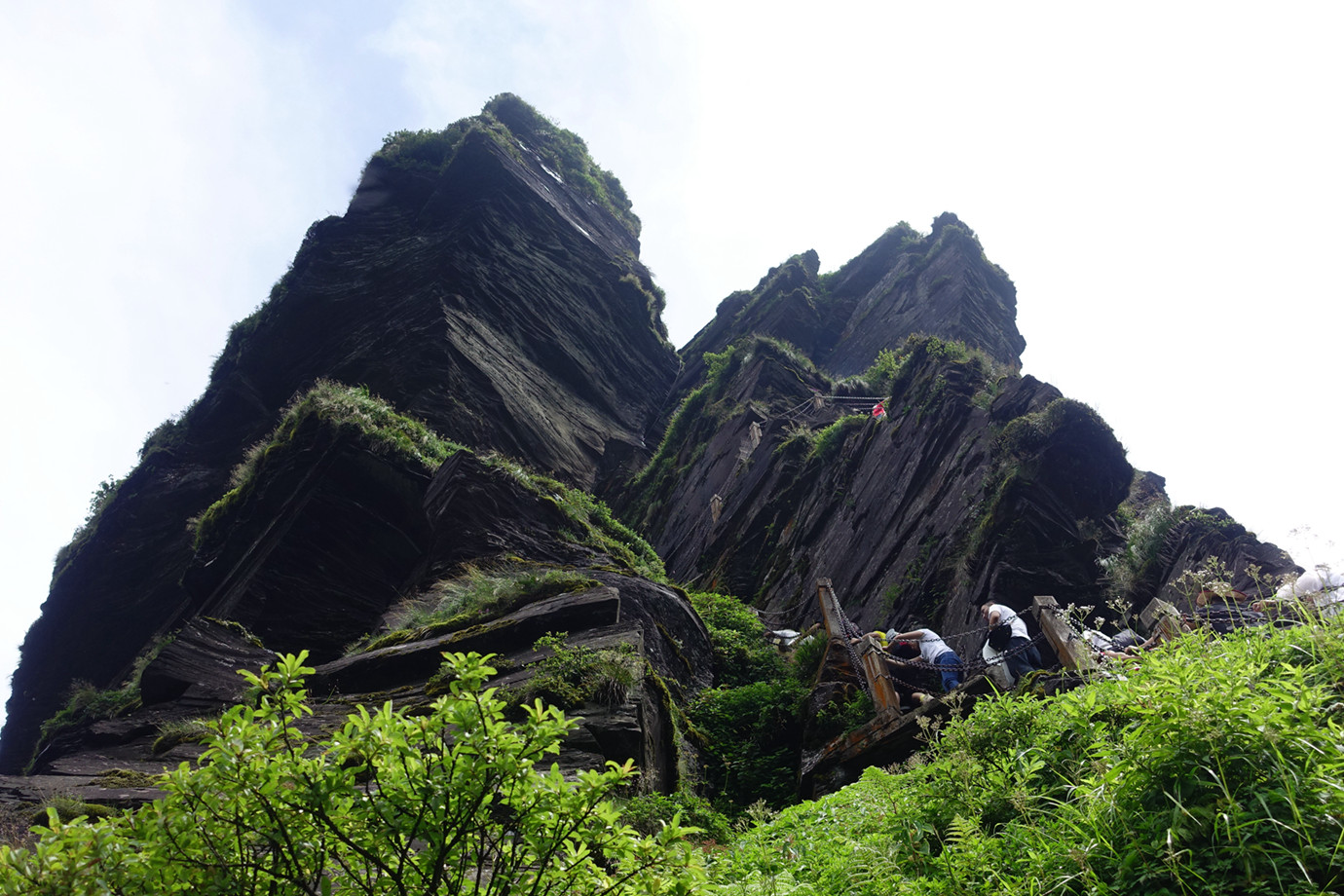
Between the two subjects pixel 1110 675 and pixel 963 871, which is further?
pixel 1110 675

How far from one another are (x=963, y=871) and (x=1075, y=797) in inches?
26.5

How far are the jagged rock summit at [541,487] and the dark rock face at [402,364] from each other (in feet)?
0.45

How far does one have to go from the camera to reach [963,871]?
3.46 meters

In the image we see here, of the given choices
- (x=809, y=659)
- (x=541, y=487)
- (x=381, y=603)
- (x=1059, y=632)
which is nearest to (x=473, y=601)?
(x=381, y=603)

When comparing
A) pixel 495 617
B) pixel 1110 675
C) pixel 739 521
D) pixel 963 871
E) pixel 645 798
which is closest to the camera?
pixel 963 871

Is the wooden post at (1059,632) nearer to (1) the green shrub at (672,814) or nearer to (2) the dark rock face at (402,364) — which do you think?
(1) the green shrub at (672,814)

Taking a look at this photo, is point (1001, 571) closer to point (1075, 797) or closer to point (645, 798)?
point (645, 798)

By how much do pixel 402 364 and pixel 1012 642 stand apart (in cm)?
2101

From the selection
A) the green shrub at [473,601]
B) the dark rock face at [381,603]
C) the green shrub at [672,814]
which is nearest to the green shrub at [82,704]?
the dark rock face at [381,603]

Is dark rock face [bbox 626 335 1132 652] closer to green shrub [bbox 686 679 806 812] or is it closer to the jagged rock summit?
the jagged rock summit

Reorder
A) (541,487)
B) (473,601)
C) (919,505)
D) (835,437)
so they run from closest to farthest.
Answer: (473,601) → (919,505) → (541,487) → (835,437)

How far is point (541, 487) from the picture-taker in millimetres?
17531

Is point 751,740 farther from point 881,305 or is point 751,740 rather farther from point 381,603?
point 881,305

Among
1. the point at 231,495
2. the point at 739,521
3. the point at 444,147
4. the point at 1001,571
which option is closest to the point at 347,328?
the point at 231,495
